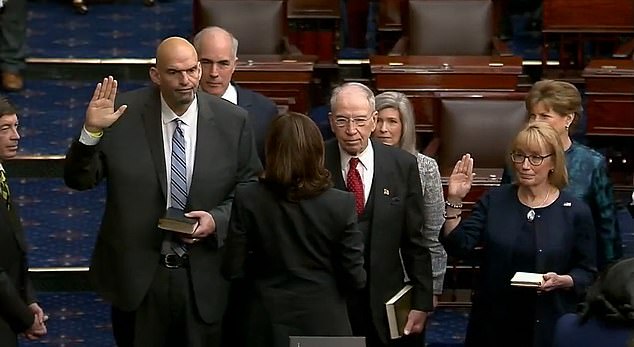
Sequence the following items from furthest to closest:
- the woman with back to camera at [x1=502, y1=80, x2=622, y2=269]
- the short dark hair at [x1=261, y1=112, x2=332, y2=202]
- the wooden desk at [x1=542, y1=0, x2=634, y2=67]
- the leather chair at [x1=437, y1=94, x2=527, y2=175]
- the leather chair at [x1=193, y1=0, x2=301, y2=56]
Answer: the wooden desk at [x1=542, y1=0, x2=634, y2=67], the leather chair at [x1=193, y1=0, x2=301, y2=56], the leather chair at [x1=437, y1=94, x2=527, y2=175], the woman with back to camera at [x1=502, y1=80, x2=622, y2=269], the short dark hair at [x1=261, y1=112, x2=332, y2=202]

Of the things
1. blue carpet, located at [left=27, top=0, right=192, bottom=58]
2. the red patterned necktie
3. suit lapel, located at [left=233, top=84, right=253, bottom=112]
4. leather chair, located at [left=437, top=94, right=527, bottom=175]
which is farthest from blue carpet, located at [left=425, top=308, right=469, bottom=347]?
blue carpet, located at [left=27, top=0, right=192, bottom=58]

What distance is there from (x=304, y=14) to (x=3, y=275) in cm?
333

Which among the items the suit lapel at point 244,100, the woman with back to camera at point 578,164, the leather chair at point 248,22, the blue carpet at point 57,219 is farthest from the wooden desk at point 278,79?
the woman with back to camera at point 578,164

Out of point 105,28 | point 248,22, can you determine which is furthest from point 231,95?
point 105,28

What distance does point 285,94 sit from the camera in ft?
18.7

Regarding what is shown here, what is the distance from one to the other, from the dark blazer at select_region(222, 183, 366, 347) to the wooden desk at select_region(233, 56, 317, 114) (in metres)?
2.11

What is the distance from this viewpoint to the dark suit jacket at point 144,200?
3.78 m

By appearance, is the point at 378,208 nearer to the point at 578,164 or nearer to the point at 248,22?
the point at 578,164

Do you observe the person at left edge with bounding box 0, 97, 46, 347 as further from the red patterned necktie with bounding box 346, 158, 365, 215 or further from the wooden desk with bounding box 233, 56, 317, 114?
the wooden desk with bounding box 233, 56, 317, 114

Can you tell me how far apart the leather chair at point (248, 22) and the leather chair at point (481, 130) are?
1120 mm

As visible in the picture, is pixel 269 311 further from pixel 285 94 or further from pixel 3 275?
pixel 285 94

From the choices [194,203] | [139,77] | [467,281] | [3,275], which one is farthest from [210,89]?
[139,77]

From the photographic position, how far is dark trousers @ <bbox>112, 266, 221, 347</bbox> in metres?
3.81

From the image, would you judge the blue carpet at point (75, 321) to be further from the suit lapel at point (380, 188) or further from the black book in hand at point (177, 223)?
the suit lapel at point (380, 188)
